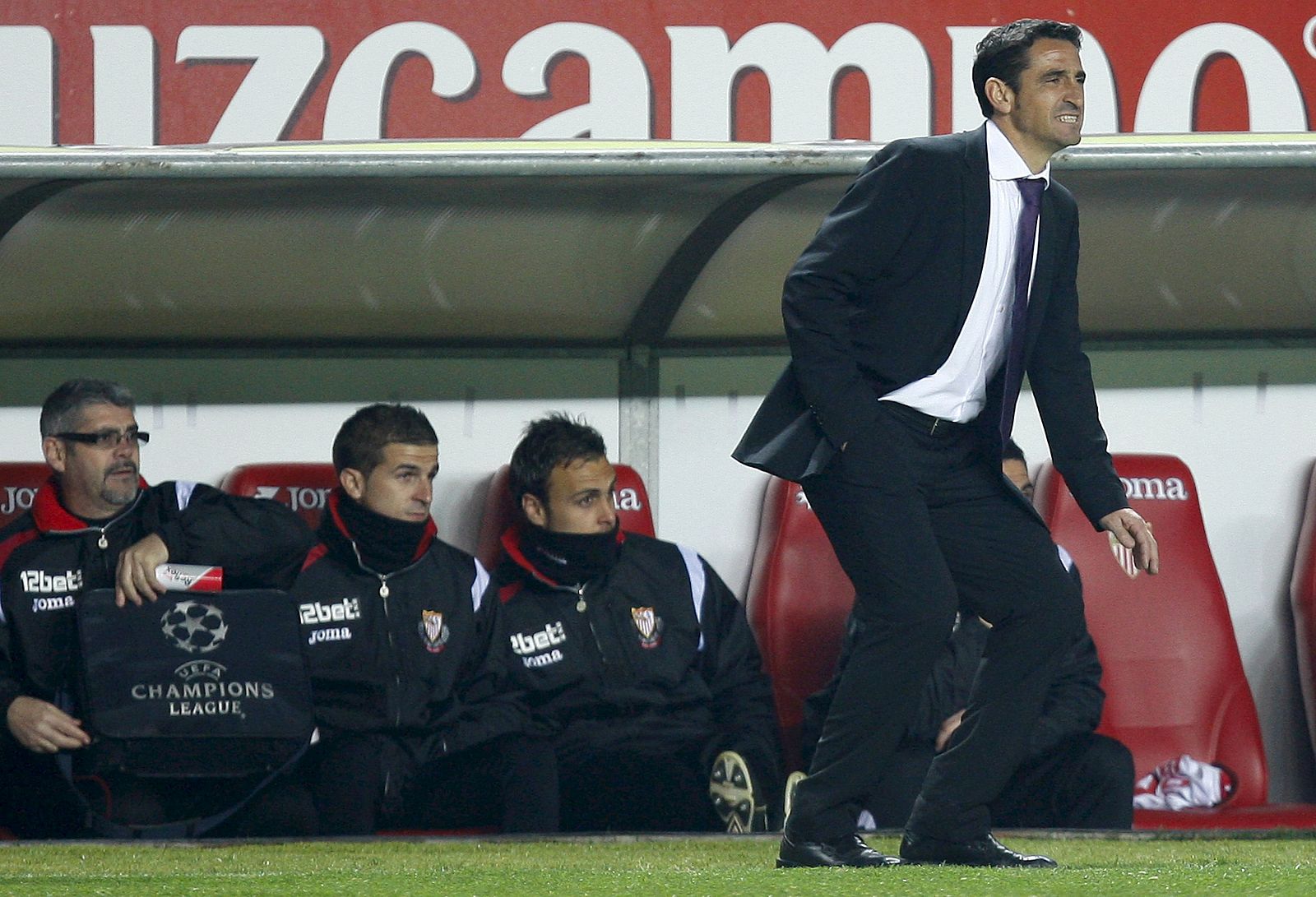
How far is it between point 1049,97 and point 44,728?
209cm

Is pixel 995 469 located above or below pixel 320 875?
above

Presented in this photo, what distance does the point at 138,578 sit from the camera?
3.71 metres

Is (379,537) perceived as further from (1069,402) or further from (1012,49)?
(1012,49)

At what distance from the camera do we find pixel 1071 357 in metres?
2.99

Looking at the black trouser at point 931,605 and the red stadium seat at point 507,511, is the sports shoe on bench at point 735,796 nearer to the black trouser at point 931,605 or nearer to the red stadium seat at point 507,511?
the red stadium seat at point 507,511

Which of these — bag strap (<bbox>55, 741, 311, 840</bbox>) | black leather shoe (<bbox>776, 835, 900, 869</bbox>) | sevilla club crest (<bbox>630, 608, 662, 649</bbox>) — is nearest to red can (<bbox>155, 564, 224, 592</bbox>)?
bag strap (<bbox>55, 741, 311, 840</bbox>)

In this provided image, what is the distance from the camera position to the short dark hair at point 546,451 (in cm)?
436

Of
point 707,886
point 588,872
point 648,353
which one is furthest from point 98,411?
point 707,886

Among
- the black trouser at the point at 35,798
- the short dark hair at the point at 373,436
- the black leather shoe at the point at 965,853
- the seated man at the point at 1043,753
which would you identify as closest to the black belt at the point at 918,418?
the black leather shoe at the point at 965,853

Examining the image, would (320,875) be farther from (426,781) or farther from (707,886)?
(426,781)

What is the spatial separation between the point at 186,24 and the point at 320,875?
331 cm

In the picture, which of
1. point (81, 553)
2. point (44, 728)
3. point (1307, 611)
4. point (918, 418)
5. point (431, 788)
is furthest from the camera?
point (1307, 611)

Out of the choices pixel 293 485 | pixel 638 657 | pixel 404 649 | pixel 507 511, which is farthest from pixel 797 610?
pixel 293 485

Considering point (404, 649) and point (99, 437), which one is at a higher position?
point (99, 437)
